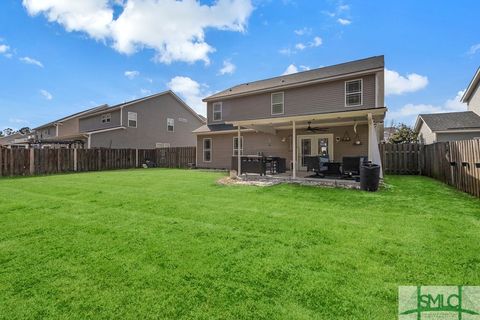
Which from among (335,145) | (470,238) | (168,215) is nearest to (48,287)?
(168,215)

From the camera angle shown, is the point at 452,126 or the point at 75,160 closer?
the point at 75,160

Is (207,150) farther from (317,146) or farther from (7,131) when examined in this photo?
(7,131)

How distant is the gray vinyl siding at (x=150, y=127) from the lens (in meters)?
22.2

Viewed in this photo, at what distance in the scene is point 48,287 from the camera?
2551 millimetres

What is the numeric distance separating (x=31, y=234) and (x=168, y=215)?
2115 millimetres

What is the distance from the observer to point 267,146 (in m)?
15.5

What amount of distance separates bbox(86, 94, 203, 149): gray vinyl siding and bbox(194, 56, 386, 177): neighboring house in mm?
7646

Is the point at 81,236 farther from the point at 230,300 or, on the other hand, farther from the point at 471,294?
the point at 471,294

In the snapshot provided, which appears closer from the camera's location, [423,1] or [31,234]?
[31,234]

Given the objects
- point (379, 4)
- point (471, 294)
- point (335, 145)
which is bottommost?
point (471, 294)

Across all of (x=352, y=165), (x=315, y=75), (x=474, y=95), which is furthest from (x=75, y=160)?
(x=474, y=95)

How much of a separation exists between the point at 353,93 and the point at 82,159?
1701 centimetres

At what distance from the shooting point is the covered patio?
9.66 m

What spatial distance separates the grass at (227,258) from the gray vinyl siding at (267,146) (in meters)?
7.12
